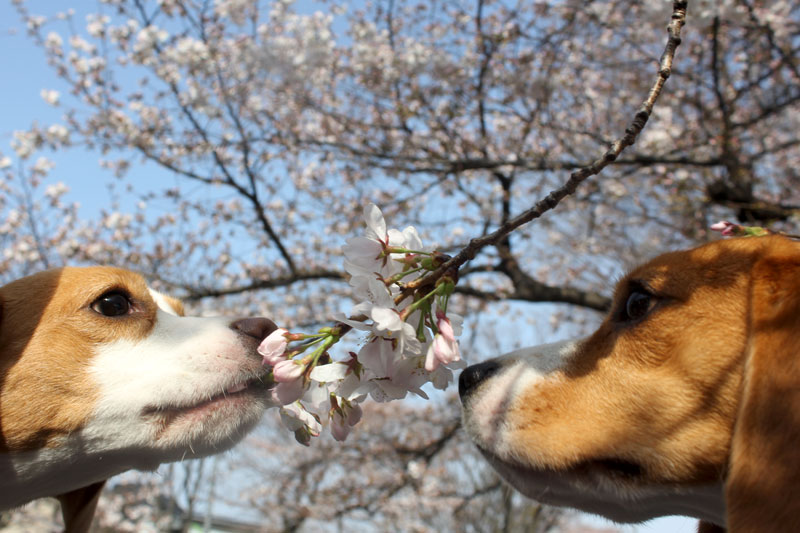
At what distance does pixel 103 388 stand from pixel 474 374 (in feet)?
3.67

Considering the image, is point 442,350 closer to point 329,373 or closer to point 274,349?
point 329,373

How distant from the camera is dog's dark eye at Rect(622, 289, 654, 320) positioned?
5.57 feet

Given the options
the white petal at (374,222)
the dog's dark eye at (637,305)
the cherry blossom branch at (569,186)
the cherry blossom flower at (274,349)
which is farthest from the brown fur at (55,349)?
the dog's dark eye at (637,305)

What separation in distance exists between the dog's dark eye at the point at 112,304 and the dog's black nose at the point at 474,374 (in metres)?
1.17

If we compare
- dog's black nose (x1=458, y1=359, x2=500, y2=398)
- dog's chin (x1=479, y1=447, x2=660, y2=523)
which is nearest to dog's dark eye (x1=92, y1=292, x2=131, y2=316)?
dog's black nose (x1=458, y1=359, x2=500, y2=398)

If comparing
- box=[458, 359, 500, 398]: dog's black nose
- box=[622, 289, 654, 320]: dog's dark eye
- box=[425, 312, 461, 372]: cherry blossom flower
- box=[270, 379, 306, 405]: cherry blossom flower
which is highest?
box=[425, 312, 461, 372]: cherry blossom flower

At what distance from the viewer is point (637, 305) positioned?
1730 millimetres

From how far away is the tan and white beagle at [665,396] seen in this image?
1300mm

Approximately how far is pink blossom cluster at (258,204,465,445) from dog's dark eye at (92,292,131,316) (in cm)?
91

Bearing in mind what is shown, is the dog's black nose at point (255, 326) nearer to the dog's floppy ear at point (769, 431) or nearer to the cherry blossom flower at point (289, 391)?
the cherry blossom flower at point (289, 391)

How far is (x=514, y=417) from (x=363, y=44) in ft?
25.1

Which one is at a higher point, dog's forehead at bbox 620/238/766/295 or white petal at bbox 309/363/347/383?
dog's forehead at bbox 620/238/766/295

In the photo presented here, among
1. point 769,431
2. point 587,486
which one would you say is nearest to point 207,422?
point 587,486

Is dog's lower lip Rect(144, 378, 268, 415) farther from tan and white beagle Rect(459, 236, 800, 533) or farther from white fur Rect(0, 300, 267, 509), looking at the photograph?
tan and white beagle Rect(459, 236, 800, 533)
